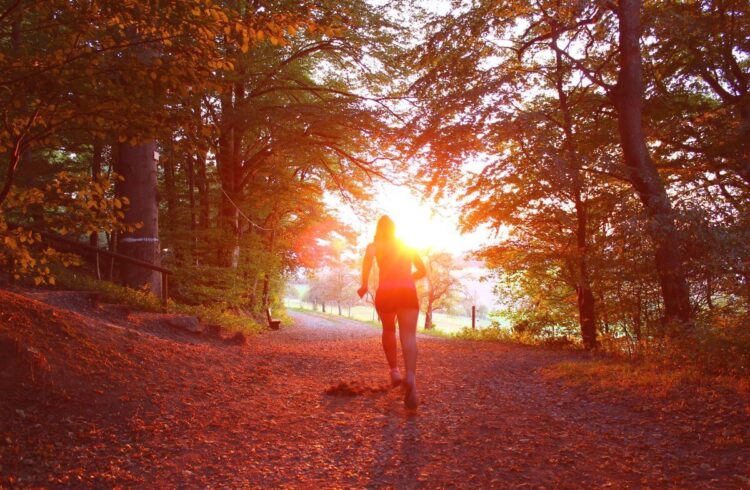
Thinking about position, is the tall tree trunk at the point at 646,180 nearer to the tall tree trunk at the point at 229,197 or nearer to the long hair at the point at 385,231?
the long hair at the point at 385,231

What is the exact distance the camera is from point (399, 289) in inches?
203

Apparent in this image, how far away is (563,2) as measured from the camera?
363 inches

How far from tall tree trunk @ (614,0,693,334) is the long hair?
3.72 metres

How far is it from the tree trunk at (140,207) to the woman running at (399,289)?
20.0 feet

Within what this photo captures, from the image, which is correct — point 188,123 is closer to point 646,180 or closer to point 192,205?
point 646,180

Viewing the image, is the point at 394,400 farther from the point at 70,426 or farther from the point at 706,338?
the point at 706,338

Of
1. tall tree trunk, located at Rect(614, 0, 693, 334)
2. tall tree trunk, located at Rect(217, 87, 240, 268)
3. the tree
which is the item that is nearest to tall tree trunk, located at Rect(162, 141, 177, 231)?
tall tree trunk, located at Rect(217, 87, 240, 268)

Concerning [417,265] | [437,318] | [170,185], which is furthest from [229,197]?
[437,318]

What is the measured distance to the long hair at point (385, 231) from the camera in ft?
17.8

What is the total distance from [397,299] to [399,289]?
0.36ft

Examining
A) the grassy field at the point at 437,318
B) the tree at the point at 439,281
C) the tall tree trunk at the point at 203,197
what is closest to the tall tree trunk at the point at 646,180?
the tall tree trunk at the point at 203,197

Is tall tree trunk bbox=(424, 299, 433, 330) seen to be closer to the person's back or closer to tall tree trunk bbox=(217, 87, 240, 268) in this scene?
tall tree trunk bbox=(217, 87, 240, 268)

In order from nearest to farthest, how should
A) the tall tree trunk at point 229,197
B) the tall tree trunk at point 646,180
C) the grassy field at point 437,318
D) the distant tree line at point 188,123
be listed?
1. the distant tree line at point 188,123
2. the tall tree trunk at point 646,180
3. the tall tree trunk at point 229,197
4. the grassy field at point 437,318

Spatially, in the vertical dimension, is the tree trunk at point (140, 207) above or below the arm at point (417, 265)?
above
